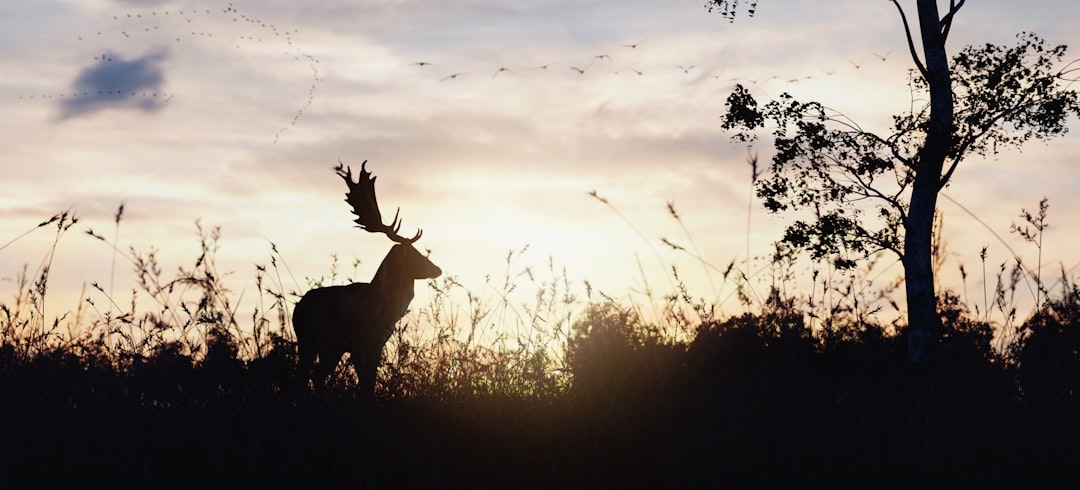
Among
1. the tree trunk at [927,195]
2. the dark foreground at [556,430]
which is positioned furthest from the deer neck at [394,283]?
the tree trunk at [927,195]

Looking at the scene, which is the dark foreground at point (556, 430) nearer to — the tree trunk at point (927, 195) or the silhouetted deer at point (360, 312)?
the silhouetted deer at point (360, 312)

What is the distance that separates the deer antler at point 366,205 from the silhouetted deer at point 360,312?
42cm

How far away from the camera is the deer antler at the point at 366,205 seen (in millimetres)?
11016

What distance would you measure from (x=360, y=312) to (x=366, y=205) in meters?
2.50

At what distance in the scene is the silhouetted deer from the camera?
8.27 metres

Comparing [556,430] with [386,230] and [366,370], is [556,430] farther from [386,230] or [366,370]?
[386,230]

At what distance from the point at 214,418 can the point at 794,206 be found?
662 cm

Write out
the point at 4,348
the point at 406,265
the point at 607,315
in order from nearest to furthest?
the point at 4,348 → the point at 607,315 → the point at 406,265

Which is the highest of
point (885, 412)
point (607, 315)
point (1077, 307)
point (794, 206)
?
point (794, 206)

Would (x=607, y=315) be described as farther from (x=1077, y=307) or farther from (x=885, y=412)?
(x=1077, y=307)

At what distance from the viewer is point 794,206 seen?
33.7ft

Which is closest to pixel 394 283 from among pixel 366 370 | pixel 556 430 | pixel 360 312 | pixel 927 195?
pixel 360 312

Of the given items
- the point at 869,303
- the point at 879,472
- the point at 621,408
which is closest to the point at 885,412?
the point at 879,472

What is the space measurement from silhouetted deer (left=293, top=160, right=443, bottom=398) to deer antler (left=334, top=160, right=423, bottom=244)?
0.42 m
